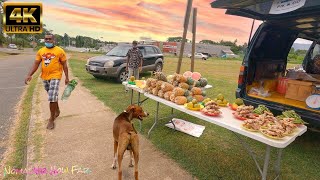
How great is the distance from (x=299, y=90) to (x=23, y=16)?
13345mm

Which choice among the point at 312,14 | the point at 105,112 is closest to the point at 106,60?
the point at 105,112

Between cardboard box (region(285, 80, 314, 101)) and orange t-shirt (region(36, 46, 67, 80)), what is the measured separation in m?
4.90

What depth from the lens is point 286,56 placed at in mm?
6543

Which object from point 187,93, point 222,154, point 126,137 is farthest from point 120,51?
point 126,137

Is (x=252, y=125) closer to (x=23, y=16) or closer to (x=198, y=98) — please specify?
(x=198, y=98)

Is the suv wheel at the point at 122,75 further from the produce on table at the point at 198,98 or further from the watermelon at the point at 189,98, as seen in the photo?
the watermelon at the point at 189,98

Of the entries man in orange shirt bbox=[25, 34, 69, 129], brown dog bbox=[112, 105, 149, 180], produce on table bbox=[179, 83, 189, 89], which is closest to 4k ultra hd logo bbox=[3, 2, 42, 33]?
man in orange shirt bbox=[25, 34, 69, 129]

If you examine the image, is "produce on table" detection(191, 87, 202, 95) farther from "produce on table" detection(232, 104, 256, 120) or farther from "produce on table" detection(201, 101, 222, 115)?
"produce on table" detection(232, 104, 256, 120)

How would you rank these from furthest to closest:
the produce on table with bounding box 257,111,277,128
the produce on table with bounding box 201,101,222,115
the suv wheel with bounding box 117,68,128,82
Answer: the suv wheel with bounding box 117,68,128,82, the produce on table with bounding box 201,101,222,115, the produce on table with bounding box 257,111,277,128

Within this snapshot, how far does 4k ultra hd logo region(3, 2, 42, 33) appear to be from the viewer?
11578 mm

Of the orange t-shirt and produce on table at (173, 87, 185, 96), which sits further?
the orange t-shirt

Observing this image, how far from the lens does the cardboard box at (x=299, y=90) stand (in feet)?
15.7

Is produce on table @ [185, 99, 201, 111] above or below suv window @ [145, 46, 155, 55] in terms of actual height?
below

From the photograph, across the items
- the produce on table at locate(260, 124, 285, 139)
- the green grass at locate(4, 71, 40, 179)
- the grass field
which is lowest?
the green grass at locate(4, 71, 40, 179)
